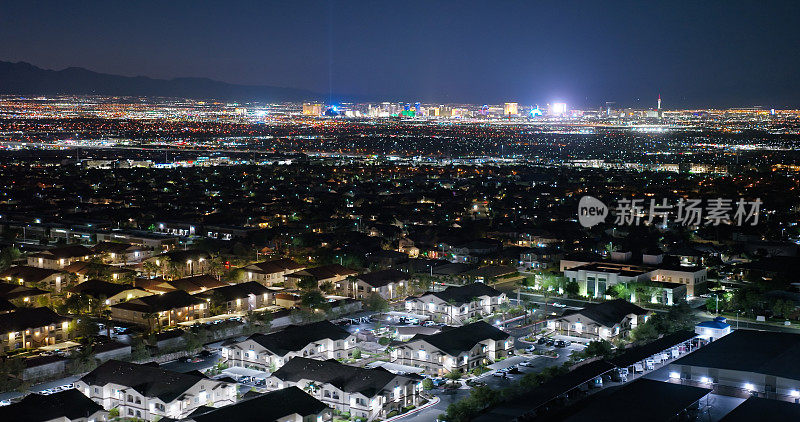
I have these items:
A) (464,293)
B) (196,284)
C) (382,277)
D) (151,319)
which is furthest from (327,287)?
(151,319)

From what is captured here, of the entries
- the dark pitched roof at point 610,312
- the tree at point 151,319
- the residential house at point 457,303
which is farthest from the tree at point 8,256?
the dark pitched roof at point 610,312

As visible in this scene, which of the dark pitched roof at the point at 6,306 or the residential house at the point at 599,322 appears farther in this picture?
the dark pitched roof at the point at 6,306

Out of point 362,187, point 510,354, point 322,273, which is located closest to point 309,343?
point 510,354

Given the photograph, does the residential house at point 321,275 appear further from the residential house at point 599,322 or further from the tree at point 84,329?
the residential house at point 599,322

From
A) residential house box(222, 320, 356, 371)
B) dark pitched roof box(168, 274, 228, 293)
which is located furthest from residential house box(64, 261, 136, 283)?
residential house box(222, 320, 356, 371)

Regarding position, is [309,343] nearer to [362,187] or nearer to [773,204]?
[773,204]

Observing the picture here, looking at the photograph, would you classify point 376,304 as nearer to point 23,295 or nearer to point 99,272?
point 99,272

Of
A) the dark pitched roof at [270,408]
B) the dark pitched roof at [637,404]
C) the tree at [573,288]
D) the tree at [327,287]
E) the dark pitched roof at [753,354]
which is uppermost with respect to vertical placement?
the dark pitched roof at [753,354]
